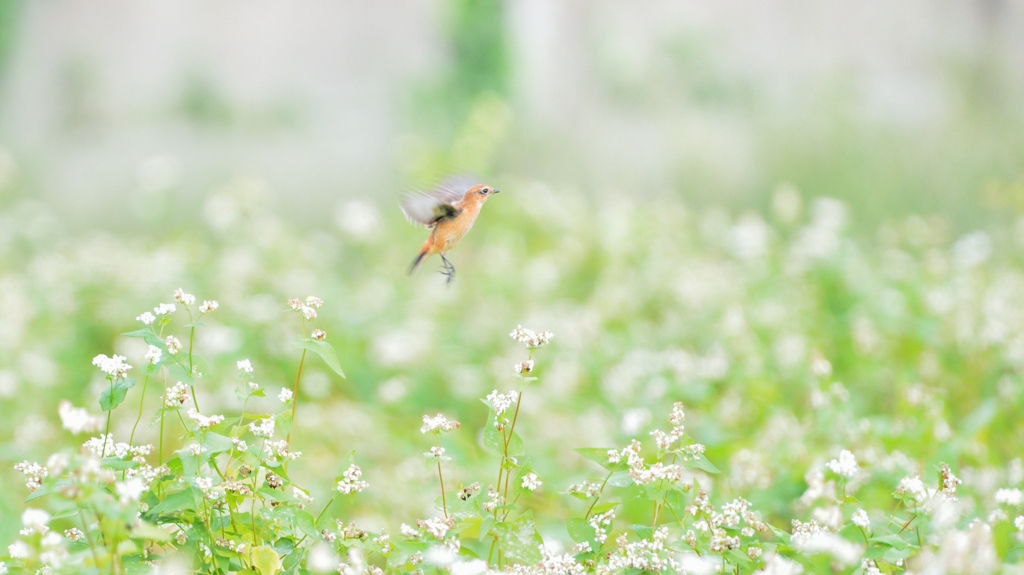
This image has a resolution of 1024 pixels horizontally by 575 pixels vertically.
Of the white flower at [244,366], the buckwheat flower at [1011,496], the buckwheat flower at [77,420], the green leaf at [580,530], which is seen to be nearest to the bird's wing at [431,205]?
the white flower at [244,366]

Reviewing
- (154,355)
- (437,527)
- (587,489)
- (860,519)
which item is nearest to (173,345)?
(154,355)

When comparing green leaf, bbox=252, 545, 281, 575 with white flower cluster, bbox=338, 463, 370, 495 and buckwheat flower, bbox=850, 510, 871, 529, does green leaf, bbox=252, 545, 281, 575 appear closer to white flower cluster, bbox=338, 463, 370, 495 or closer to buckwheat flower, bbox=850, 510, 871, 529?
white flower cluster, bbox=338, 463, 370, 495

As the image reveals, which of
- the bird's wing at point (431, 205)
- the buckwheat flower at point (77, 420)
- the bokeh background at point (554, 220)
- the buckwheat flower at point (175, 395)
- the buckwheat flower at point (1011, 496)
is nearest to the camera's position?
the buckwheat flower at point (77, 420)

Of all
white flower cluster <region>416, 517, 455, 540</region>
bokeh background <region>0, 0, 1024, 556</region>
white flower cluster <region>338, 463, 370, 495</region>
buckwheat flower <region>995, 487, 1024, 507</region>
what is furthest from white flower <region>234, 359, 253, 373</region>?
buckwheat flower <region>995, 487, 1024, 507</region>

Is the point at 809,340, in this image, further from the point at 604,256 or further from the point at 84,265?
the point at 84,265

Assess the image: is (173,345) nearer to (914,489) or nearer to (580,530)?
(580,530)

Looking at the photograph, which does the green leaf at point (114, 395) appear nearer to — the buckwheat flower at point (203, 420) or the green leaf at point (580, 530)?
the buckwheat flower at point (203, 420)

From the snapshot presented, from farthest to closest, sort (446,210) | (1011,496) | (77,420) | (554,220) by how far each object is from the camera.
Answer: (554,220) → (446,210) → (1011,496) → (77,420)

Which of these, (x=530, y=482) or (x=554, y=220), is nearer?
(x=530, y=482)
